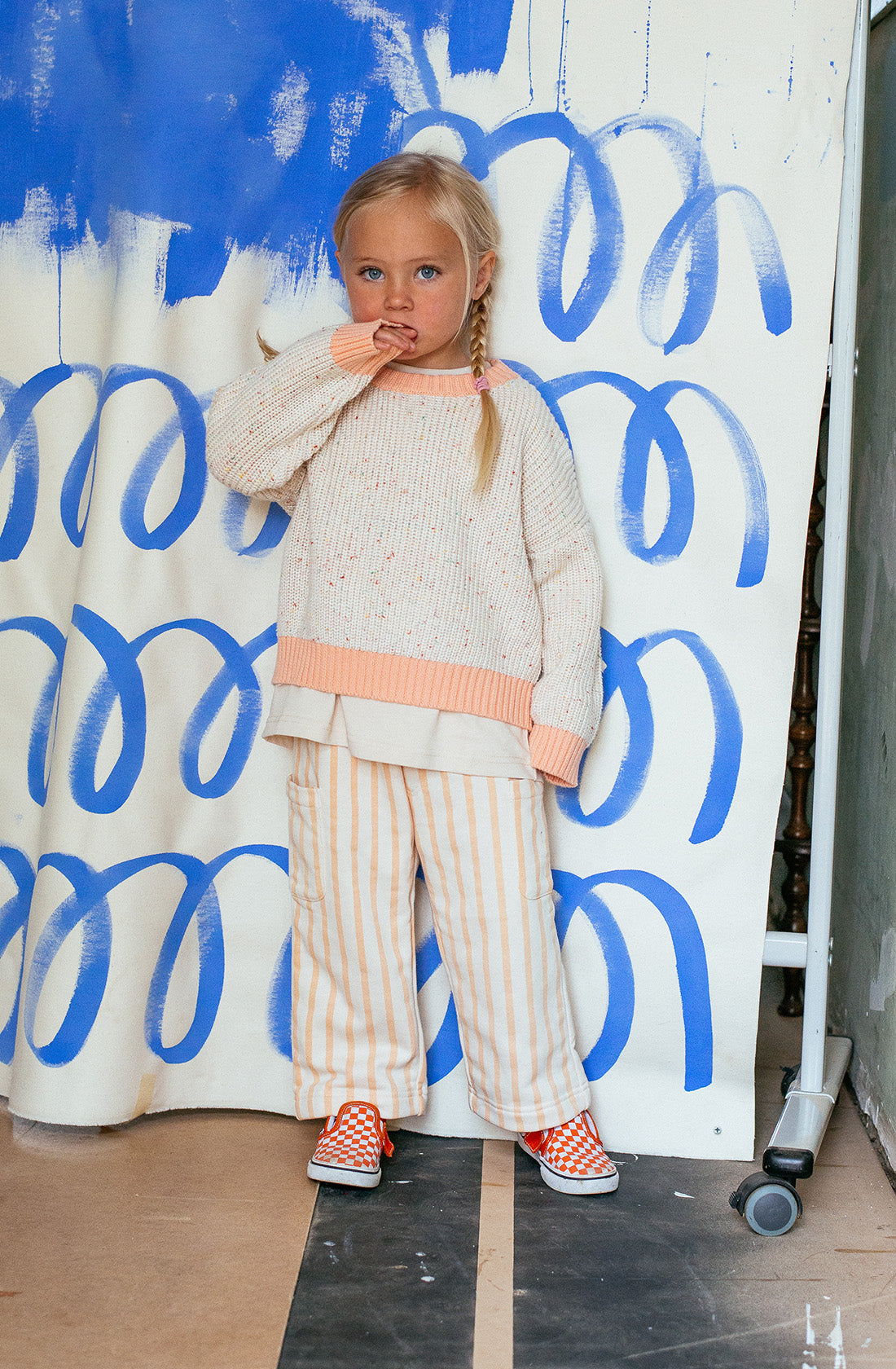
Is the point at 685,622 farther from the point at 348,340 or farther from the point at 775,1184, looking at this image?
the point at 775,1184

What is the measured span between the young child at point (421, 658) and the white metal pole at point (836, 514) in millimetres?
246

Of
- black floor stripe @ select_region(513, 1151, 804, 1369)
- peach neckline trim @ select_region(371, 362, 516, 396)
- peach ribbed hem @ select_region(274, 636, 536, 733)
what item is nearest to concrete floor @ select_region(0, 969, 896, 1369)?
black floor stripe @ select_region(513, 1151, 804, 1369)

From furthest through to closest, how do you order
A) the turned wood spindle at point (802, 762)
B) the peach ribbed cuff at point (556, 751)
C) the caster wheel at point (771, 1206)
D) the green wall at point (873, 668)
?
the turned wood spindle at point (802, 762), the green wall at point (873, 668), the peach ribbed cuff at point (556, 751), the caster wheel at point (771, 1206)

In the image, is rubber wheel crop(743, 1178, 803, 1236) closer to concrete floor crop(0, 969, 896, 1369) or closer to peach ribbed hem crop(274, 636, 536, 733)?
concrete floor crop(0, 969, 896, 1369)

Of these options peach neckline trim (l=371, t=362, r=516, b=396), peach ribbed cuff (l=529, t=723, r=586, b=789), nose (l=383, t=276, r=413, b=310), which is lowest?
peach ribbed cuff (l=529, t=723, r=586, b=789)

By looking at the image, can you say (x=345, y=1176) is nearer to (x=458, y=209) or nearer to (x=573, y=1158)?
(x=573, y=1158)

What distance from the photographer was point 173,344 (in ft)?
4.45

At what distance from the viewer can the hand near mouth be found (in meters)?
1.20

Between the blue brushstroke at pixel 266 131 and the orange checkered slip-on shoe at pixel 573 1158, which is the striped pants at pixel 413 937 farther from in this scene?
the blue brushstroke at pixel 266 131

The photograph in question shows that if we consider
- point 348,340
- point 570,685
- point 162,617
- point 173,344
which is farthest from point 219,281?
point 570,685

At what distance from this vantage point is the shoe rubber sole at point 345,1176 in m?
1.20

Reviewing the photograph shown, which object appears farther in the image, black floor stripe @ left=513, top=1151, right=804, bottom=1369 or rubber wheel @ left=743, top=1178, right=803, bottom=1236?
rubber wheel @ left=743, top=1178, right=803, bottom=1236

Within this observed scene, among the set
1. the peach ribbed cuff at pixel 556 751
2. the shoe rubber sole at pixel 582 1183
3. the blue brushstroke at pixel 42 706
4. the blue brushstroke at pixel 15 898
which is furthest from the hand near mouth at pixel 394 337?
the shoe rubber sole at pixel 582 1183

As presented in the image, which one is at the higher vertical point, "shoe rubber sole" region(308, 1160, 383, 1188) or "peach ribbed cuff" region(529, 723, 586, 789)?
"peach ribbed cuff" region(529, 723, 586, 789)
